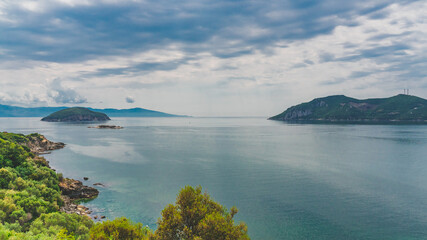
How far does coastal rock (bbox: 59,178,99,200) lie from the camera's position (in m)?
64.9

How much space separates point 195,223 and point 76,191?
5115cm

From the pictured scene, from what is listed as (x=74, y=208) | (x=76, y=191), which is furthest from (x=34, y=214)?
(x=76, y=191)

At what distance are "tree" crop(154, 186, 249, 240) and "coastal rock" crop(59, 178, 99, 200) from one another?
146 feet

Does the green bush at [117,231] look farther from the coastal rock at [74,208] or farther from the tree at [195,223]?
the coastal rock at [74,208]

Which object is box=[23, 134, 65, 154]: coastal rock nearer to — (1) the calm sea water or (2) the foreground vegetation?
(1) the calm sea water

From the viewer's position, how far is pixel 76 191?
66500mm

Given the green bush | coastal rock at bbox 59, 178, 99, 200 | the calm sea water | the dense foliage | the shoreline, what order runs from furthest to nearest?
1. coastal rock at bbox 59, 178, 99, 200
2. the shoreline
3. the calm sea water
4. the dense foliage
5. the green bush

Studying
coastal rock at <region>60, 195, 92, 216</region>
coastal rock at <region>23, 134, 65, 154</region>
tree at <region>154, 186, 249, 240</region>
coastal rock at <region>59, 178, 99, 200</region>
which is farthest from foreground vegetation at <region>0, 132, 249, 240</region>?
coastal rock at <region>23, 134, 65, 154</region>

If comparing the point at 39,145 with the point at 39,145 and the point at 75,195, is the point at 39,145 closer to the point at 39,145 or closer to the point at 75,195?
the point at 39,145

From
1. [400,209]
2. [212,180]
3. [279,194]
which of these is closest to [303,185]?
[279,194]

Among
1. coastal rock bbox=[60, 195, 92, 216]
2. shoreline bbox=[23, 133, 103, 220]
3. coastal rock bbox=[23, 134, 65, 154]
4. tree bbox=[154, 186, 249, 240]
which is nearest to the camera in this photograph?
tree bbox=[154, 186, 249, 240]

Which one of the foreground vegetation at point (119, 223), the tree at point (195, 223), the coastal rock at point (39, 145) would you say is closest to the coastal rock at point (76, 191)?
the foreground vegetation at point (119, 223)

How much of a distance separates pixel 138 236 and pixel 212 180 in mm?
49391

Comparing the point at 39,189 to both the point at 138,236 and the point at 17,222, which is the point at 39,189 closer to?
the point at 17,222
